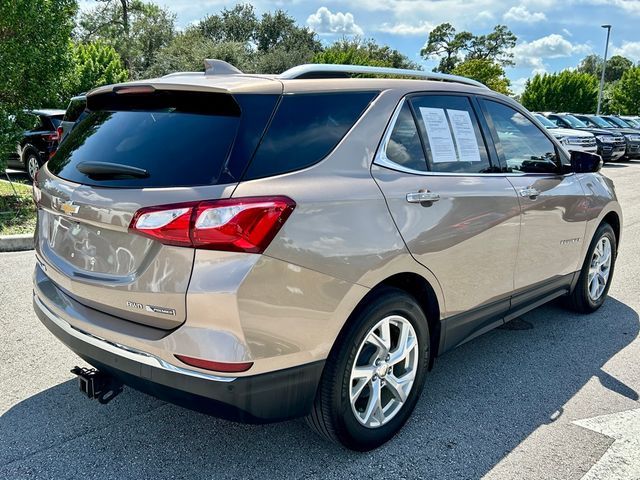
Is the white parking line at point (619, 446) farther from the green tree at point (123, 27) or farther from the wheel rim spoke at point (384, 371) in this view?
the green tree at point (123, 27)

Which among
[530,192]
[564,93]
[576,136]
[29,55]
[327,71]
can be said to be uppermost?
[564,93]

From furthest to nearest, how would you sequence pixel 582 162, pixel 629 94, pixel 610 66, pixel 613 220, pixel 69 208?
pixel 610 66 → pixel 629 94 → pixel 613 220 → pixel 582 162 → pixel 69 208

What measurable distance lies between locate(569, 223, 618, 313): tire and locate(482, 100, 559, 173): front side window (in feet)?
3.34

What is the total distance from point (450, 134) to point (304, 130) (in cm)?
114

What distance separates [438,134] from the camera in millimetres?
3113

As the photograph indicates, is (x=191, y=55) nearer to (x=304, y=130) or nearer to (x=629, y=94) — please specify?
(x=629, y=94)

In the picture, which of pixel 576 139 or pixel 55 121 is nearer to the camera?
pixel 55 121

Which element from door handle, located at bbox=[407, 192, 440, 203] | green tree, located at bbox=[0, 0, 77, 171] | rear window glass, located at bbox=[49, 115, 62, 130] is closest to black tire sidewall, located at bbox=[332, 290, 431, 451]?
door handle, located at bbox=[407, 192, 440, 203]

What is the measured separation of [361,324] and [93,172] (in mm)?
1392

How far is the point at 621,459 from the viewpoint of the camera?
2.79m

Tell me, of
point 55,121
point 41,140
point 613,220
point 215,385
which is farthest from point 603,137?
point 215,385

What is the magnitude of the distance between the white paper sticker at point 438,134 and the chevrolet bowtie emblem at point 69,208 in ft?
5.96

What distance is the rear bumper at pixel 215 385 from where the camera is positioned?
7.14 ft

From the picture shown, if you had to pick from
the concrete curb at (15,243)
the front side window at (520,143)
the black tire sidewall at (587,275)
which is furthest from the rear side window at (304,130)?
the concrete curb at (15,243)
